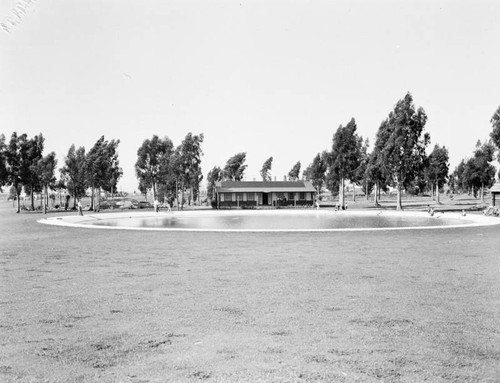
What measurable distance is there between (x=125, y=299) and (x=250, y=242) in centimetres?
926

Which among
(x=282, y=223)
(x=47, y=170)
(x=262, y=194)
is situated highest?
(x=47, y=170)

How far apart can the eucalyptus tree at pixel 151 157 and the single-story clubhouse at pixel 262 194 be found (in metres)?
7.95

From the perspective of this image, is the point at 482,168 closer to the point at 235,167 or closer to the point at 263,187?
the point at 263,187

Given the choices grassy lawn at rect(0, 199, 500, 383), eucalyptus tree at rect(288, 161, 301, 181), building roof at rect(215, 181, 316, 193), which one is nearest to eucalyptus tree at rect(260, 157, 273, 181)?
eucalyptus tree at rect(288, 161, 301, 181)

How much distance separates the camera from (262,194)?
200ft

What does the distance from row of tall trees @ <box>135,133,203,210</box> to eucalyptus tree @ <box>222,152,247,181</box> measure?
20359mm

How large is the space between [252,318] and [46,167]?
5471cm

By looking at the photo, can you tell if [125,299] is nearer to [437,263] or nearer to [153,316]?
[153,316]

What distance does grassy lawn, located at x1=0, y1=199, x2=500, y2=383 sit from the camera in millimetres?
4727

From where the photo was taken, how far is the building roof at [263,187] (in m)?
60.2

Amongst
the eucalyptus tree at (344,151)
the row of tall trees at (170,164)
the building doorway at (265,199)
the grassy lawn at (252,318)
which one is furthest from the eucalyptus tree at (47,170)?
the grassy lawn at (252,318)

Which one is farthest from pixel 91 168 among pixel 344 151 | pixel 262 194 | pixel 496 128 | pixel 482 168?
pixel 482 168

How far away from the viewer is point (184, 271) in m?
10.5

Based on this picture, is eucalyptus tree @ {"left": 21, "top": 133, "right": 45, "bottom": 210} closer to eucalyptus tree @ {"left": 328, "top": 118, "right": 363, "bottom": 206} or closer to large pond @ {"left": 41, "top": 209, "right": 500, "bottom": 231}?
large pond @ {"left": 41, "top": 209, "right": 500, "bottom": 231}
